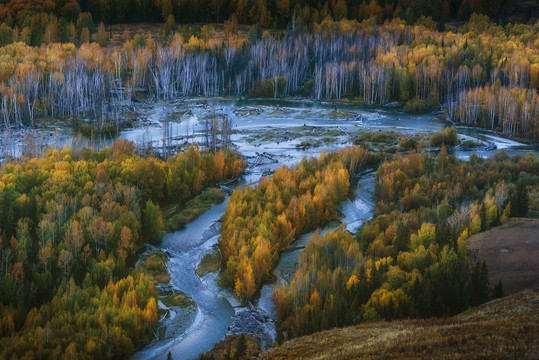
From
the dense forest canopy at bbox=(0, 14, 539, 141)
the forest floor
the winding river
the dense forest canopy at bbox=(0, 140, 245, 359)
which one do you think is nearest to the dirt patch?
the forest floor

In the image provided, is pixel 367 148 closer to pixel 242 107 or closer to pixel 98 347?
pixel 242 107

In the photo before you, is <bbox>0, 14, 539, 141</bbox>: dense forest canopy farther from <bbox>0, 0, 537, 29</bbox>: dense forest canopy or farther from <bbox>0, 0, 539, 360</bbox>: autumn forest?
<bbox>0, 0, 537, 29</bbox>: dense forest canopy

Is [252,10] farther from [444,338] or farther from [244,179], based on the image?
[444,338]

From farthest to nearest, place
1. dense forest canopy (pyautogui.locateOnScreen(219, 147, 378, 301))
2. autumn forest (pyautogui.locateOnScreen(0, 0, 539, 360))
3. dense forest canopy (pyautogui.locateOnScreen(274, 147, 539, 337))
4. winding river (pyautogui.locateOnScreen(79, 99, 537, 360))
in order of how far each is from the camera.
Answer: dense forest canopy (pyautogui.locateOnScreen(219, 147, 378, 301)) < winding river (pyautogui.locateOnScreen(79, 99, 537, 360)) < autumn forest (pyautogui.locateOnScreen(0, 0, 539, 360)) < dense forest canopy (pyautogui.locateOnScreen(274, 147, 539, 337))

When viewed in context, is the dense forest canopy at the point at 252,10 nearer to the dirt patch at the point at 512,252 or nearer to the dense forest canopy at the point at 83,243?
the dense forest canopy at the point at 83,243

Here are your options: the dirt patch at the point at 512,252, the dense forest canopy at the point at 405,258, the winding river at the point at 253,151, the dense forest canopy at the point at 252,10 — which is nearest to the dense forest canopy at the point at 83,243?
the winding river at the point at 253,151

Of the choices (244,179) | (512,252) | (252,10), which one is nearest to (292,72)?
(252,10)
